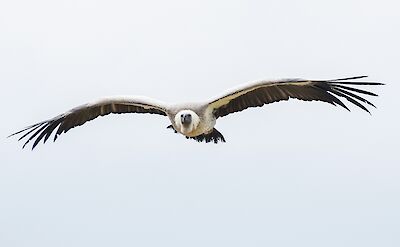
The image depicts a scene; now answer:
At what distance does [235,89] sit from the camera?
25266mm

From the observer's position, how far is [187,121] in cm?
2512

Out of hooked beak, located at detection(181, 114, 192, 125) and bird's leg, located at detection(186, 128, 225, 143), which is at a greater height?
bird's leg, located at detection(186, 128, 225, 143)

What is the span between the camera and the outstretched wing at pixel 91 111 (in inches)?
1053

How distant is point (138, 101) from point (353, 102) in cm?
459

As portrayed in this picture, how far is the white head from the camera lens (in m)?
25.1

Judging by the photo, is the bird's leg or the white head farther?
the bird's leg

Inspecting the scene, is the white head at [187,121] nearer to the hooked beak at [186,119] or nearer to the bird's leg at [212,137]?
the hooked beak at [186,119]

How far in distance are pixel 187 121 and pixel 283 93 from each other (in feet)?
6.28

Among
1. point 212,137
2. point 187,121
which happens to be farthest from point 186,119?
point 212,137

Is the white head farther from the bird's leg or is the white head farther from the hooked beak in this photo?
the bird's leg

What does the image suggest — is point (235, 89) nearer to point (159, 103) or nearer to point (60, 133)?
point (159, 103)

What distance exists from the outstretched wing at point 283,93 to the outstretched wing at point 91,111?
4.48 feet

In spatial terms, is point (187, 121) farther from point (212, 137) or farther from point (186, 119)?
point (212, 137)

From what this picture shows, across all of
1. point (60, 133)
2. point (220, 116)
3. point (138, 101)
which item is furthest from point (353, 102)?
point (60, 133)
